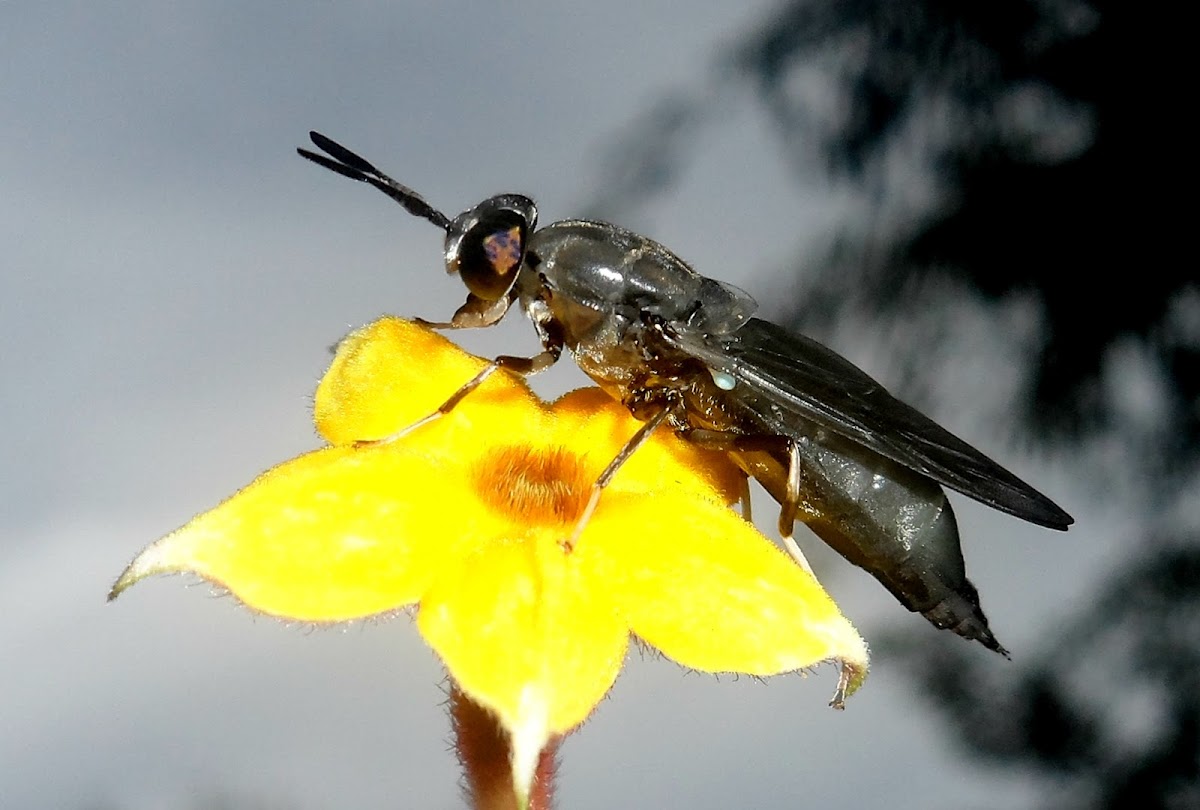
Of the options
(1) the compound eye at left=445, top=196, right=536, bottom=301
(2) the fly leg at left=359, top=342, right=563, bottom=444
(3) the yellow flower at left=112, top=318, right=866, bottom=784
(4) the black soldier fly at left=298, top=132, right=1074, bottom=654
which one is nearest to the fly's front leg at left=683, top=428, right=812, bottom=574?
(4) the black soldier fly at left=298, top=132, right=1074, bottom=654

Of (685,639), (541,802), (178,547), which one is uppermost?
(685,639)

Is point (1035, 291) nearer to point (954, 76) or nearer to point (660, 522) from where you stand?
point (954, 76)

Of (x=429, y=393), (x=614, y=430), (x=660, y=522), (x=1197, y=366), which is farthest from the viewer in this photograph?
(x=1197, y=366)

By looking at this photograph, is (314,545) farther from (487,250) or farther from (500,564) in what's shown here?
(487,250)

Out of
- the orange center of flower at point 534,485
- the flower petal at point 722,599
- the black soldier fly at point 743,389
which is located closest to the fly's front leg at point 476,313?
the black soldier fly at point 743,389

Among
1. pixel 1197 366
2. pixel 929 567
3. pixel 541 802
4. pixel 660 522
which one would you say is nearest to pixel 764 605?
pixel 660 522

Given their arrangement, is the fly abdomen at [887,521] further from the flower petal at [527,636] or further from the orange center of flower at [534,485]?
the flower petal at [527,636]
